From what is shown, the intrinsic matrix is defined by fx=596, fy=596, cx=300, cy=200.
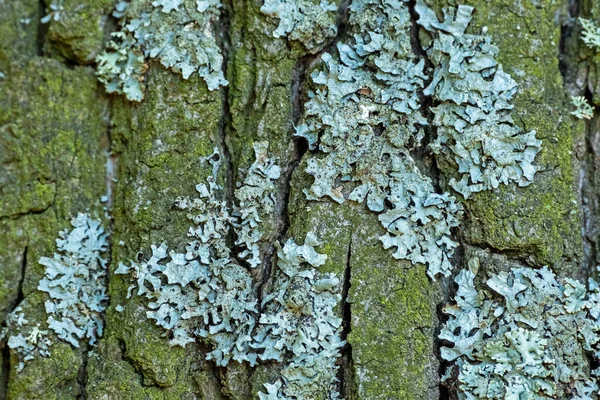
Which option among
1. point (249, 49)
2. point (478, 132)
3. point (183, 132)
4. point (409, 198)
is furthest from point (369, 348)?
point (249, 49)

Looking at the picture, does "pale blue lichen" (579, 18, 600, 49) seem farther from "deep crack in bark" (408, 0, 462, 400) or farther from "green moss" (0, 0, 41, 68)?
"green moss" (0, 0, 41, 68)

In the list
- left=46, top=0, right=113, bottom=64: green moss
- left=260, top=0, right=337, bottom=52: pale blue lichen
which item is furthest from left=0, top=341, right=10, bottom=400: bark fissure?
left=260, top=0, right=337, bottom=52: pale blue lichen

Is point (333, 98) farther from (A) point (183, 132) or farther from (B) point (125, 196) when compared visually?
(B) point (125, 196)

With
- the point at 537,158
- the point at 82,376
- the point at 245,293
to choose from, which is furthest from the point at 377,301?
the point at 82,376

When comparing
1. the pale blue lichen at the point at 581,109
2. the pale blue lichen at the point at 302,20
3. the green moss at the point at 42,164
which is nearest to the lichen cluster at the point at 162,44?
the green moss at the point at 42,164

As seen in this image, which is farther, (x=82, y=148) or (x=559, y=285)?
(x=82, y=148)

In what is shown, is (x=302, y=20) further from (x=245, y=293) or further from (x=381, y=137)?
(x=245, y=293)
